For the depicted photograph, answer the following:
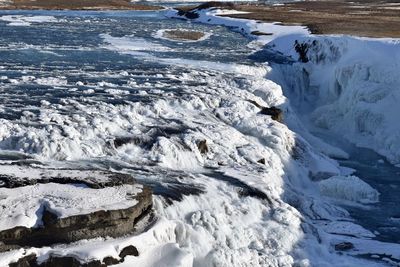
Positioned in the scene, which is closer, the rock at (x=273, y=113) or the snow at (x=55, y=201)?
the snow at (x=55, y=201)

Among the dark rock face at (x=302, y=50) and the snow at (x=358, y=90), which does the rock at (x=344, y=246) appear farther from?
the dark rock face at (x=302, y=50)

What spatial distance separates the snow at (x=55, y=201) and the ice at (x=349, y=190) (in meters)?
8.02

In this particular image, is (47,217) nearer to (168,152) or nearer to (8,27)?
(168,152)

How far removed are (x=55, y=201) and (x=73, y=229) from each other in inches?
34.0

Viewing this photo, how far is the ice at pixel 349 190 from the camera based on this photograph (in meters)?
18.8

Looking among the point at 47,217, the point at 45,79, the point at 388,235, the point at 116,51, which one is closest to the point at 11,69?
the point at 45,79

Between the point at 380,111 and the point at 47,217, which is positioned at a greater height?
the point at 47,217

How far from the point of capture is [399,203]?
18.6 meters

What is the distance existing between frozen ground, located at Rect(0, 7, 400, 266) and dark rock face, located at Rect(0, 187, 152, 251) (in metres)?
0.24

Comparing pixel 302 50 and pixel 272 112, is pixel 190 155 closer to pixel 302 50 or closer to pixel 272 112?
pixel 272 112

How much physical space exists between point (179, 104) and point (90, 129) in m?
4.73

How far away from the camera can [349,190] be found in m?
18.9

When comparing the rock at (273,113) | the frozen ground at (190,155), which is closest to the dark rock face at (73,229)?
the frozen ground at (190,155)

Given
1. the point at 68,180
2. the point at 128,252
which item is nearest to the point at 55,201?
the point at 68,180
